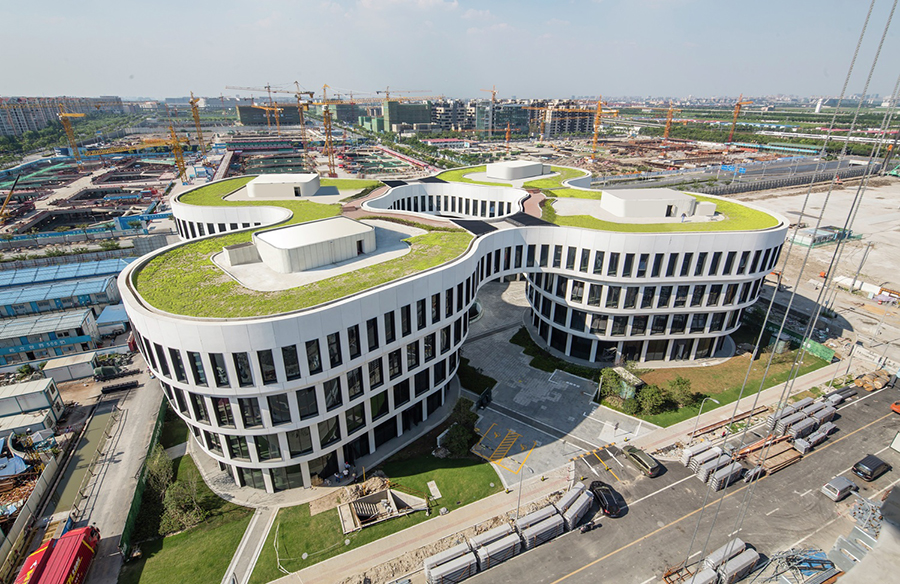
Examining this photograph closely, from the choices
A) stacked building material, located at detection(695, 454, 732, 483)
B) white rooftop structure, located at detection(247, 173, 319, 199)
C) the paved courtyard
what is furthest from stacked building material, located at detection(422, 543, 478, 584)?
white rooftop structure, located at detection(247, 173, 319, 199)

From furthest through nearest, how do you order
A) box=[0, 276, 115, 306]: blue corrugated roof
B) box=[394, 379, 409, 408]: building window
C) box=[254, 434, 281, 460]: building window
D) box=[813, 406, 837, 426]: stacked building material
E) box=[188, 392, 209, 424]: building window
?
box=[0, 276, 115, 306]: blue corrugated roof < box=[813, 406, 837, 426]: stacked building material < box=[394, 379, 409, 408]: building window < box=[254, 434, 281, 460]: building window < box=[188, 392, 209, 424]: building window

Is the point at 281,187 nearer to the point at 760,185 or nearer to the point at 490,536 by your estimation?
the point at 490,536

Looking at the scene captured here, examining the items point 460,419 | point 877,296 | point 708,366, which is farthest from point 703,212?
point 460,419

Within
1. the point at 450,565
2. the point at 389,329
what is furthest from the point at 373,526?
the point at 389,329

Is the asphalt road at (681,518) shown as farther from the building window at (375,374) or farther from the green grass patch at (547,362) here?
the building window at (375,374)

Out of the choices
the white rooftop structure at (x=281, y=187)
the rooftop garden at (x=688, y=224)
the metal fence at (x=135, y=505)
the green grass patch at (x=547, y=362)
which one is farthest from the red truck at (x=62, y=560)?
the rooftop garden at (x=688, y=224)

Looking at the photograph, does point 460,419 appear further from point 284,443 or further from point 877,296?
point 877,296

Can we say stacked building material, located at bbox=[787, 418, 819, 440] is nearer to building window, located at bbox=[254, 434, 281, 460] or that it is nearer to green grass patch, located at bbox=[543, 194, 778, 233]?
green grass patch, located at bbox=[543, 194, 778, 233]
